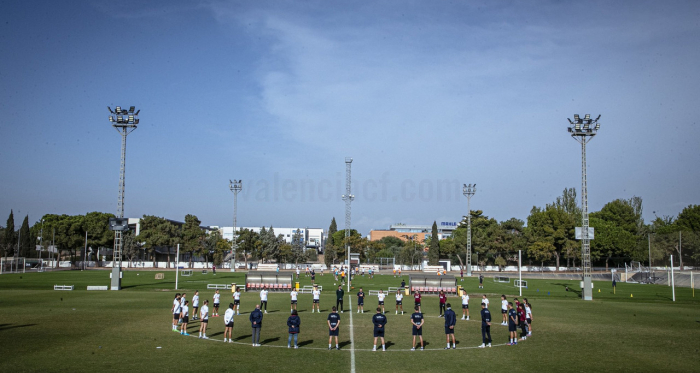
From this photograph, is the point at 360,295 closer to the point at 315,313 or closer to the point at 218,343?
the point at 315,313

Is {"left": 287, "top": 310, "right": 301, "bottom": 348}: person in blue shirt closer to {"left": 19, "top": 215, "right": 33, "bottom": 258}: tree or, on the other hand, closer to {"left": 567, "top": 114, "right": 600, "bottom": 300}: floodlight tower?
{"left": 567, "top": 114, "right": 600, "bottom": 300}: floodlight tower

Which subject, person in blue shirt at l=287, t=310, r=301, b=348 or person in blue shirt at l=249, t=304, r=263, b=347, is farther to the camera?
person in blue shirt at l=249, t=304, r=263, b=347

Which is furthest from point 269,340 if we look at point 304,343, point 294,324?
point 294,324

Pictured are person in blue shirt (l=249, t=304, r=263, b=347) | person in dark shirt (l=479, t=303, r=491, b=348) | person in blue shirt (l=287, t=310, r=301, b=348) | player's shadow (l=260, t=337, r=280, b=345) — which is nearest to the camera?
person in blue shirt (l=287, t=310, r=301, b=348)

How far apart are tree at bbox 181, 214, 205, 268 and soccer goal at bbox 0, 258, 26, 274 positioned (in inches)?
1242

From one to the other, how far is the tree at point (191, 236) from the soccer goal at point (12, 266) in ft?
104

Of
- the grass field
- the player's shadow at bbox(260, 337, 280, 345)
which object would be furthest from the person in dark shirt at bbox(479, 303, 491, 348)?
the player's shadow at bbox(260, 337, 280, 345)

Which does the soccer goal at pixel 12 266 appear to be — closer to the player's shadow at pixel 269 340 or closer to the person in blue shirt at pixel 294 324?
the player's shadow at pixel 269 340

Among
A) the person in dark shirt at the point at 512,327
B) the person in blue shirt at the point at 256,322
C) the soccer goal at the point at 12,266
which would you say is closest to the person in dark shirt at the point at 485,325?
the person in dark shirt at the point at 512,327

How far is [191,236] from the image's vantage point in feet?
378

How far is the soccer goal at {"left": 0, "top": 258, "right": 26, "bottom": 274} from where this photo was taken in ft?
272

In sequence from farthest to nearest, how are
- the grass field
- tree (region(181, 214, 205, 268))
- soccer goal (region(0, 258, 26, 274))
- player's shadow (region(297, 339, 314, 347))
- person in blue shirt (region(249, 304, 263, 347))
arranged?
tree (region(181, 214, 205, 268)), soccer goal (region(0, 258, 26, 274)), player's shadow (region(297, 339, 314, 347)), person in blue shirt (region(249, 304, 263, 347)), the grass field

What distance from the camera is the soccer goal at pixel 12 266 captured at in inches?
3260

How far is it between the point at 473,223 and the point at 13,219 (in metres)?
108
